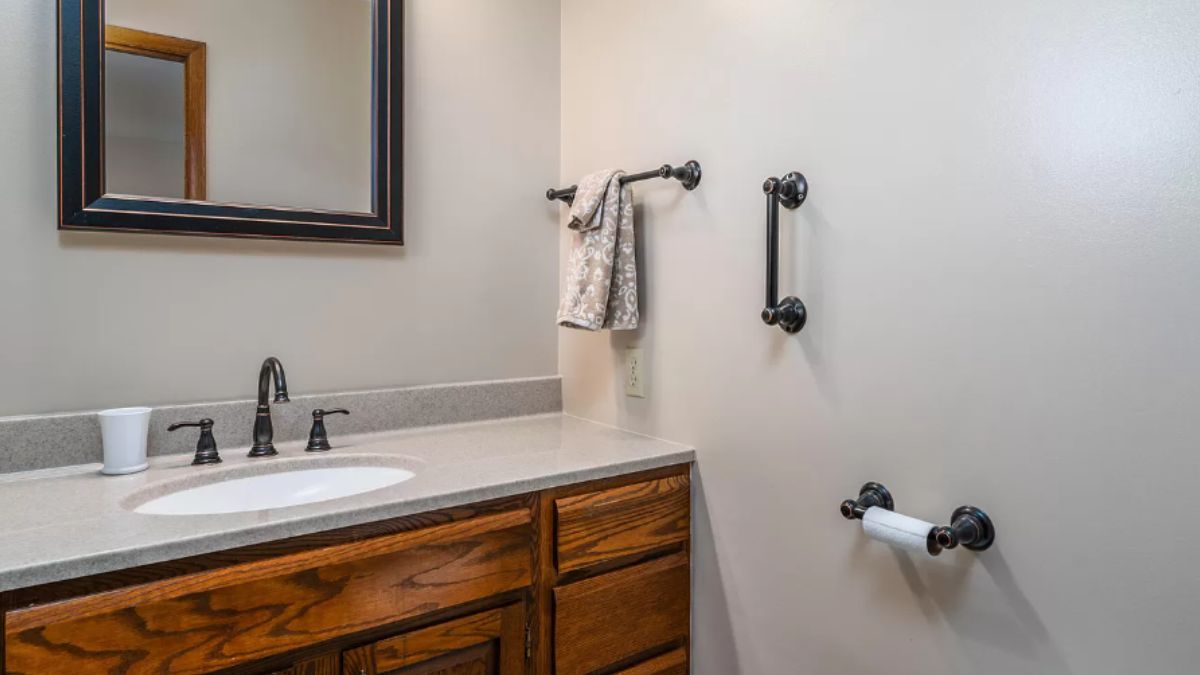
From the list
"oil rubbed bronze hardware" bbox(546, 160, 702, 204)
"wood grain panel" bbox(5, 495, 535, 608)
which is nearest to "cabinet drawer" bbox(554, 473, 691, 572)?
"wood grain panel" bbox(5, 495, 535, 608)

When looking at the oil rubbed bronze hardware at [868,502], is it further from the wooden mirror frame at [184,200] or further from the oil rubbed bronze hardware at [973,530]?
the wooden mirror frame at [184,200]

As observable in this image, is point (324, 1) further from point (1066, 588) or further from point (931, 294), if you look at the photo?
point (1066, 588)

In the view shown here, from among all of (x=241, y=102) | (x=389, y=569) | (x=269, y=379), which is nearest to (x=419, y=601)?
(x=389, y=569)

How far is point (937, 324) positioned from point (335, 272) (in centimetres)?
129

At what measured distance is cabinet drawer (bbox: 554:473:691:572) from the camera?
129 centimetres

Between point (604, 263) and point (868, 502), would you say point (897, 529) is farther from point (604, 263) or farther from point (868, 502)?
point (604, 263)

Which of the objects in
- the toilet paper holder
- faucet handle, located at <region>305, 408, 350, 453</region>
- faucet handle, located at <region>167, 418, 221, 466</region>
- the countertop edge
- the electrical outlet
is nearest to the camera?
the countertop edge

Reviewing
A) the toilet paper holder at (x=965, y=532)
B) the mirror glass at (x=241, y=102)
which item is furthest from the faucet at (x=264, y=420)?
the toilet paper holder at (x=965, y=532)

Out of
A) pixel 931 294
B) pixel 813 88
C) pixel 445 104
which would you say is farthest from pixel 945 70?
pixel 445 104

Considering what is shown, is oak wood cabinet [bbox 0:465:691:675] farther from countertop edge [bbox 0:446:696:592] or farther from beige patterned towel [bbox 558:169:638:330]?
beige patterned towel [bbox 558:169:638:330]

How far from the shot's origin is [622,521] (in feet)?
4.47

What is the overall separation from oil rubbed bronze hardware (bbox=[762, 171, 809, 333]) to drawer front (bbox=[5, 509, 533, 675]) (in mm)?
607

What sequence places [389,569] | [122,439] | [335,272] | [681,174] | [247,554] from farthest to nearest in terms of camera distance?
[335,272] < [681,174] < [122,439] < [389,569] < [247,554]

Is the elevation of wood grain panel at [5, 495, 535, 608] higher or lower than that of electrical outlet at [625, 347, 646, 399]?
lower
